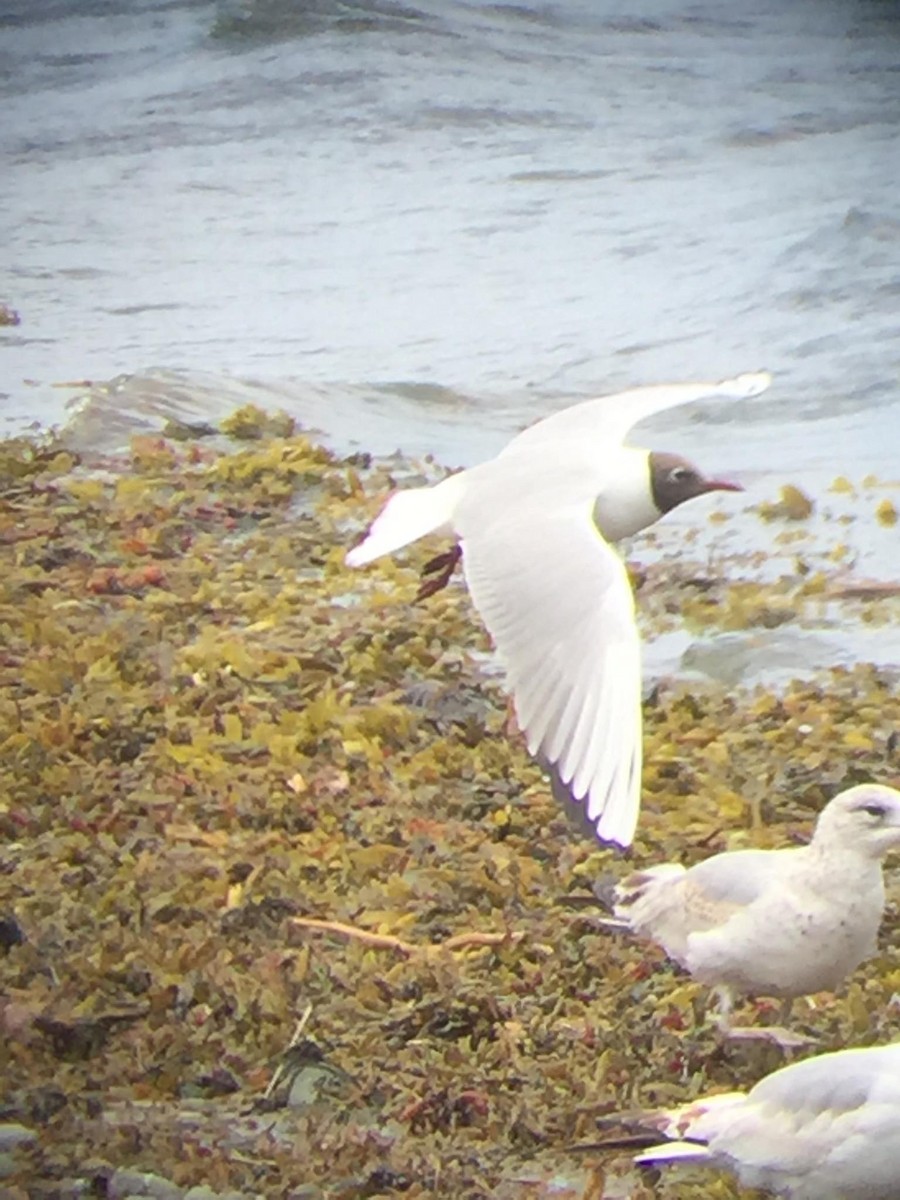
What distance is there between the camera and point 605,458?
6.56ft

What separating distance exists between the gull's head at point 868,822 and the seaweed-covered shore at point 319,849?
10cm

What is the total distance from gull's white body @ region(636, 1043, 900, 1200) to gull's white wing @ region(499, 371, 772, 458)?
704 millimetres

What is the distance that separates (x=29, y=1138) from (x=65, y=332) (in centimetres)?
92

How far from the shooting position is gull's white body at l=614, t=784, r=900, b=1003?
179 centimetres

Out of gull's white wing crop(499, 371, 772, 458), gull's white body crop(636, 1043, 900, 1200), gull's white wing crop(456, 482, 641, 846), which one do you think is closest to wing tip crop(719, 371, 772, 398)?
gull's white wing crop(499, 371, 772, 458)

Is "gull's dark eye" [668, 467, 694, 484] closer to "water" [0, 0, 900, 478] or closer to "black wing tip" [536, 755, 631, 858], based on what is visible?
"water" [0, 0, 900, 478]

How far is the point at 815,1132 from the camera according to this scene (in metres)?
1.70

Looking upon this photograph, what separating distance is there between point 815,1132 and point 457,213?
1097mm

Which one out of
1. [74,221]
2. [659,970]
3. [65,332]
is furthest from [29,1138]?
[74,221]

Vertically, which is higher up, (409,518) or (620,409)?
(620,409)

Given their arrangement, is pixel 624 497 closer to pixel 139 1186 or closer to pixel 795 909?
pixel 795 909

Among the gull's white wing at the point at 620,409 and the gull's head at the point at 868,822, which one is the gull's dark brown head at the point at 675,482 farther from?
the gull's head at the point at 868,822

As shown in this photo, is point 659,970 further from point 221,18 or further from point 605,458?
point 221,18

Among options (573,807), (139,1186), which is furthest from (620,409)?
(139,1186)
